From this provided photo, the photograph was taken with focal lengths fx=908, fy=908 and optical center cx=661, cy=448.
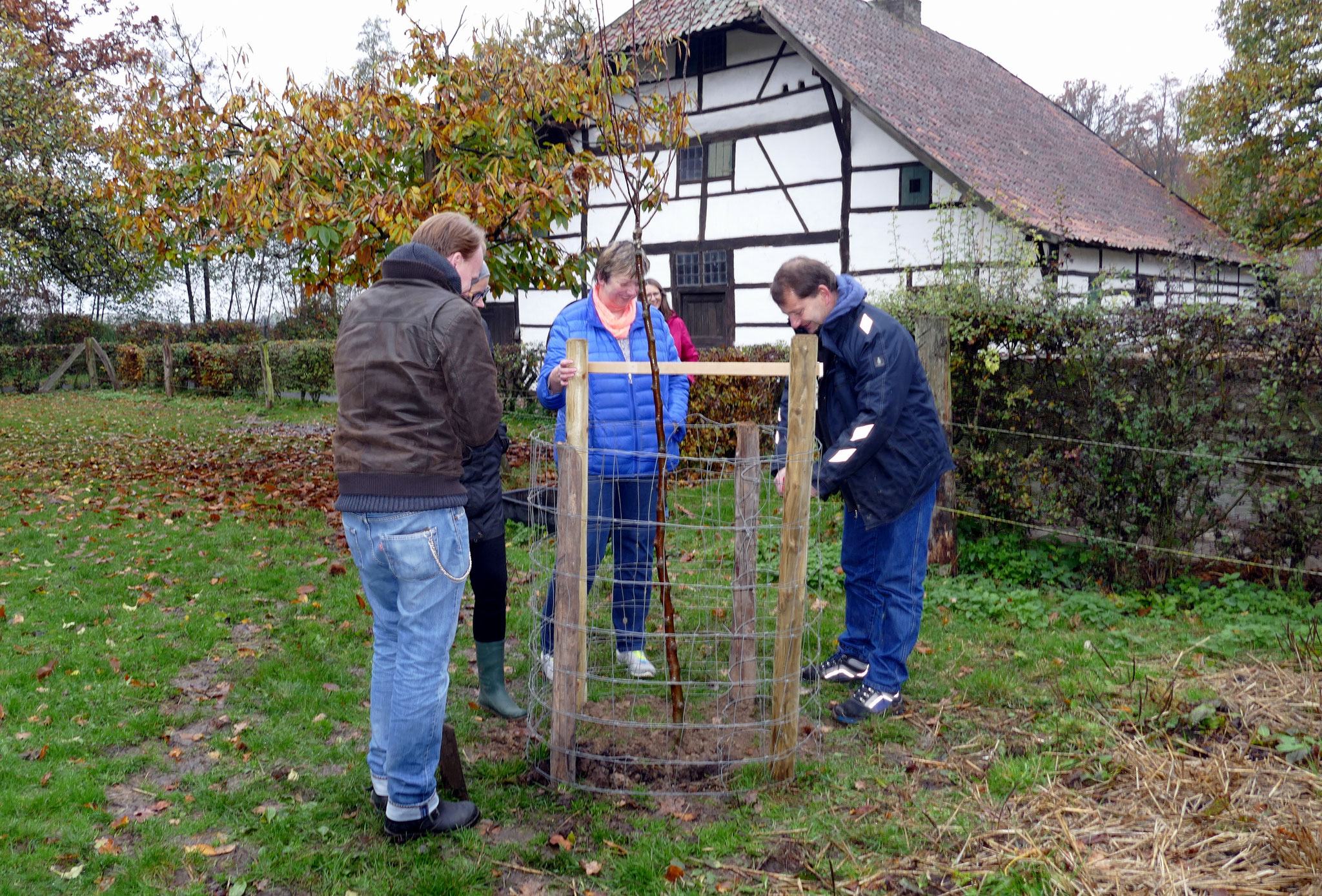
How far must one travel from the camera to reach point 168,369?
19.8 metres

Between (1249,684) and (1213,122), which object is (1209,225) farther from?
(1249,684)

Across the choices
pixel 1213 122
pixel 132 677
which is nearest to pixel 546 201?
pixel 132 677

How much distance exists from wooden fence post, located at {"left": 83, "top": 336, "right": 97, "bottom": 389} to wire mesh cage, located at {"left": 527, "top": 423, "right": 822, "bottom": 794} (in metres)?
22.1

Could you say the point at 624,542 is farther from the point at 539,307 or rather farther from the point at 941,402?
the point at 539,307

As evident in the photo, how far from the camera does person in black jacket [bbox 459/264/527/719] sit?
131 inches

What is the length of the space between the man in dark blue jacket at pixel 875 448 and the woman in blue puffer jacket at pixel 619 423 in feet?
1.91

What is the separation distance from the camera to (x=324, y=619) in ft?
16.6

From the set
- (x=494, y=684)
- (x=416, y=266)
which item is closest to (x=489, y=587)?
(x=494, y=684)

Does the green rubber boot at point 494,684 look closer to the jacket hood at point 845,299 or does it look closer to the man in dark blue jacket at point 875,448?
the man in dark blue jacket at point 875,448

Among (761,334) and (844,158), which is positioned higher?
(844,158)

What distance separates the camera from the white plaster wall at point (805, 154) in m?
12.1

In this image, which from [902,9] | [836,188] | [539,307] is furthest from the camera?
[902,9]

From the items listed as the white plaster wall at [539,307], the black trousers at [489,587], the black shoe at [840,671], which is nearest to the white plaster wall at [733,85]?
the white plaster wall at [539,307]

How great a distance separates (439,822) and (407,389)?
1410mm
